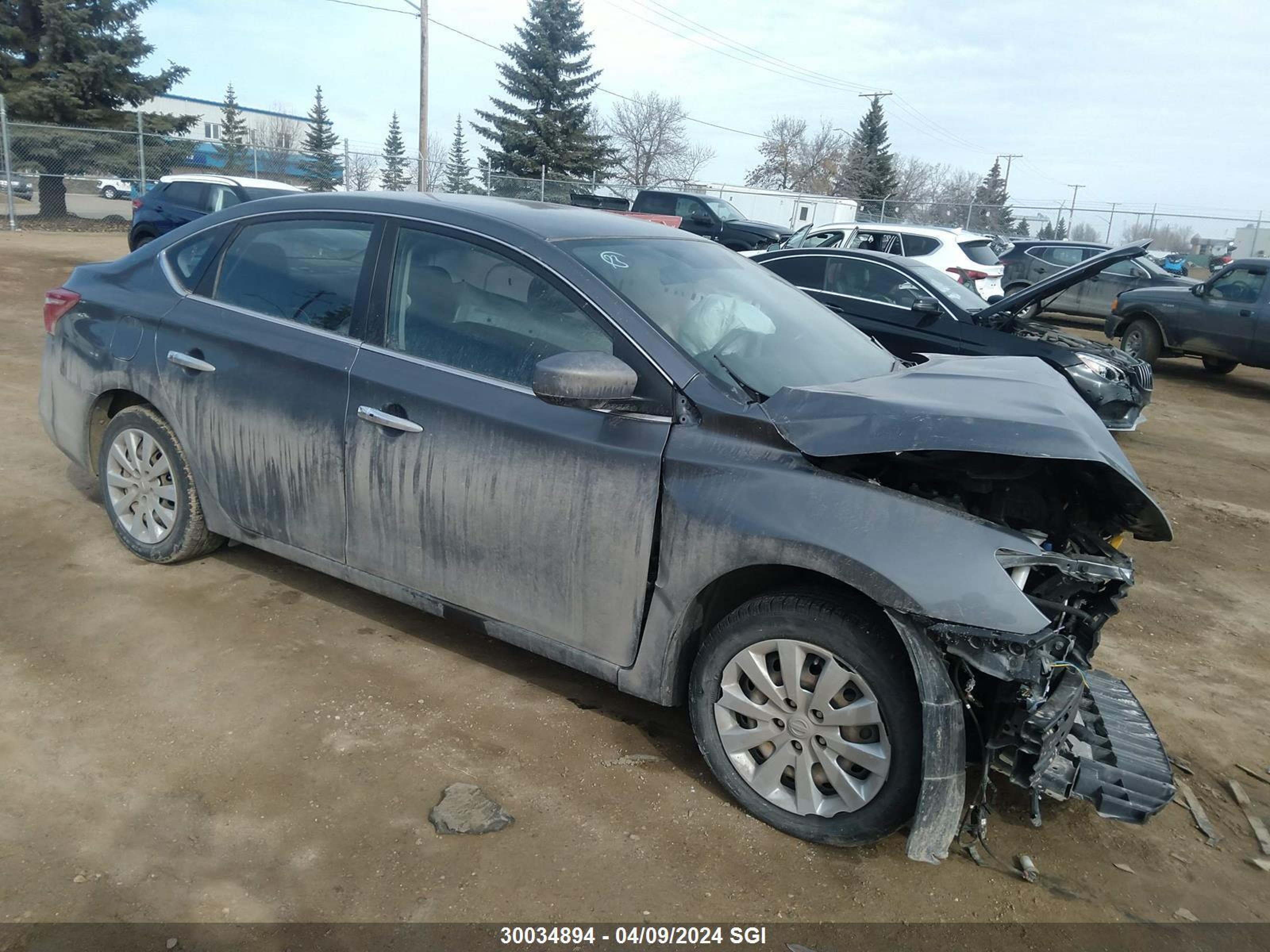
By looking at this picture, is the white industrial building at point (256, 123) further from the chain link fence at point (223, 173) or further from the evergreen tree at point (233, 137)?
the chain link fence at point (223, 173)

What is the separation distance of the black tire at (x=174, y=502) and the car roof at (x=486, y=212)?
1.02m

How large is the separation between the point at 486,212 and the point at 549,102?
39621 mm

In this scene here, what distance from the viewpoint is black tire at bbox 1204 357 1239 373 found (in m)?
13.3

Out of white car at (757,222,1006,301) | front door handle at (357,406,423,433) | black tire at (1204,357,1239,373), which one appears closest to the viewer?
front door handle at (357,406,423,433)

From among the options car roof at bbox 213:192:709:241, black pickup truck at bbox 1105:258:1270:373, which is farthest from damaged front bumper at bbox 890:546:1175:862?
black pickup truck at bbox 1105:258:1270:373

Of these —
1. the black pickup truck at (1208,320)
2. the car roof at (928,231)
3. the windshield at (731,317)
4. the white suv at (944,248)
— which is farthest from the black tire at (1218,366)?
the windshield at (731,317)

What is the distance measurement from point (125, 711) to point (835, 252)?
783cm

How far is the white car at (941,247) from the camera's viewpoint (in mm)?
14246

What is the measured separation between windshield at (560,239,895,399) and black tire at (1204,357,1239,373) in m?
11.8

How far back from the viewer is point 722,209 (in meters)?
20.9

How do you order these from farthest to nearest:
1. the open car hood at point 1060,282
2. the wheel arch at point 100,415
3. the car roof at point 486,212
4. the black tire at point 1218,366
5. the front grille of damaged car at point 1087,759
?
1. the black tire at point 1218,366
2. the open car hood at point 1060,282
3. the wheel arch at point 100,415
4. the car roof at point 486,212
5. the front grille of damaged car at point 1087,759

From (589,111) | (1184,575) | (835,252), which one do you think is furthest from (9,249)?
(589,111)

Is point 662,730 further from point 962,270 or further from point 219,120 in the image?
point 219,120

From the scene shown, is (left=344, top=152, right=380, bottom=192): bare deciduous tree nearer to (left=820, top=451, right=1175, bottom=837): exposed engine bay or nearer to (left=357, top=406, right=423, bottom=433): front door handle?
(left=357, top=406, right=423, bottom=433): front door handle
